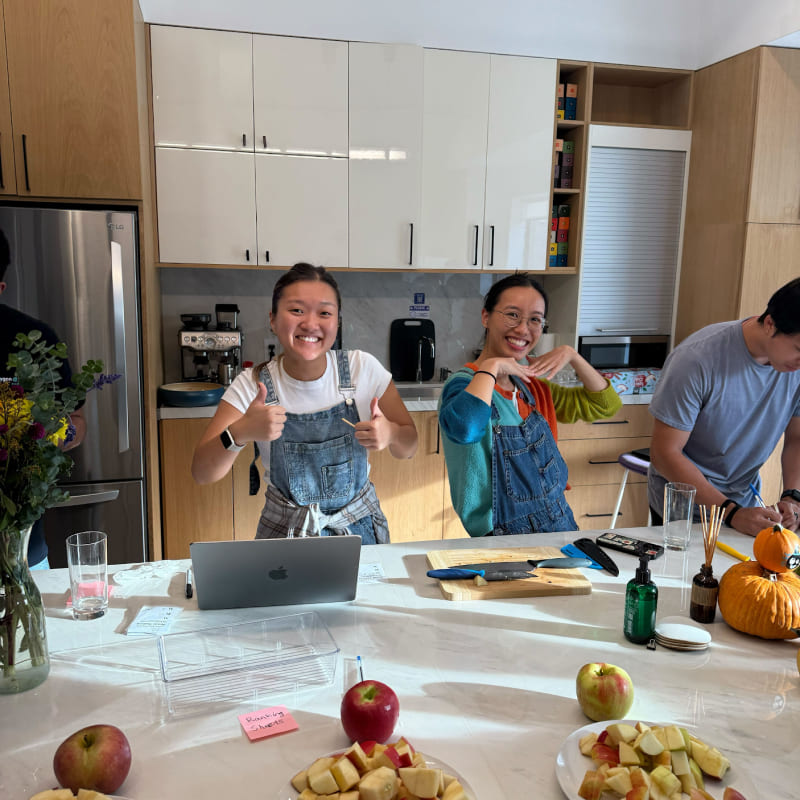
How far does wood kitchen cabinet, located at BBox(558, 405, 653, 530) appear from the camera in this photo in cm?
348

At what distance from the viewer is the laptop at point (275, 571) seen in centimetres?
121

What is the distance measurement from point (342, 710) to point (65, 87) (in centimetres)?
257

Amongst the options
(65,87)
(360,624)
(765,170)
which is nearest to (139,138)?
(65,87)

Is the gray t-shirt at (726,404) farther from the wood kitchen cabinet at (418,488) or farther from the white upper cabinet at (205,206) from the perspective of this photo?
the white upper cabinet at (205,206)

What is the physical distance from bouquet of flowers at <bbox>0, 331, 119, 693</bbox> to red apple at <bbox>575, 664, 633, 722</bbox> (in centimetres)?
79

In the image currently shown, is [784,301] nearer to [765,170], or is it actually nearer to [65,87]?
[765,170]

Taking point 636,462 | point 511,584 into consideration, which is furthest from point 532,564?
point 636,462

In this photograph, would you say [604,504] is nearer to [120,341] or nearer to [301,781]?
[120,341]

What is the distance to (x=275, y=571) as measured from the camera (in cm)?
124

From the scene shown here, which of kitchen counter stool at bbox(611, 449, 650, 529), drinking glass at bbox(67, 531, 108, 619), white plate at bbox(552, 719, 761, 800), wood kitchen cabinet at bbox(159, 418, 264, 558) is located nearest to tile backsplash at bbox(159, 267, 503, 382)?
wood kitchen cabinet at bbox(159, 418, 264, 558)

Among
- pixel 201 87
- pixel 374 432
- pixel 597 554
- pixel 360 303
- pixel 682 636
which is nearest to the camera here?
pixel 682 636

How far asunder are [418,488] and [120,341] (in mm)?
1469

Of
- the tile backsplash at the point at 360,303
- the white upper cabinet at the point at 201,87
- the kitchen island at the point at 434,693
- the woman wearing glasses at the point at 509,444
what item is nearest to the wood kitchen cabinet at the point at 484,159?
the tile backsplash at the point at 360,303

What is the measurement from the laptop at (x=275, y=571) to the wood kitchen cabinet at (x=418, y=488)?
1.90 meters
